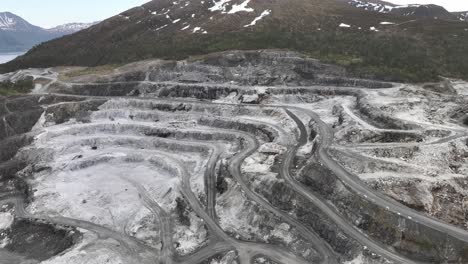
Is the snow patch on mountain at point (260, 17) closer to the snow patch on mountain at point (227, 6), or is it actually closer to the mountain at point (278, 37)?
the mountain at point (278, 37)

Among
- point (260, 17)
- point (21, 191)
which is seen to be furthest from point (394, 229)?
point (260, 17)

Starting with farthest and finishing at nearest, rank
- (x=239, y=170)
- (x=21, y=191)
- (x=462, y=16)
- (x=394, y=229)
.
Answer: (x=462, y=16)
(x=21, y=191)
(x=239, y=170)
(x=394, y=229)

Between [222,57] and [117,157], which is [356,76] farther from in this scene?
[117,157]

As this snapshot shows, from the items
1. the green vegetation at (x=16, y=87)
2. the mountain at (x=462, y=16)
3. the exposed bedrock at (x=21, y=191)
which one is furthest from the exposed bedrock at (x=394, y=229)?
the mountain at (x=462, y=16)

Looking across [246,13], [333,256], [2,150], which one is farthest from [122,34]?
[333,256]

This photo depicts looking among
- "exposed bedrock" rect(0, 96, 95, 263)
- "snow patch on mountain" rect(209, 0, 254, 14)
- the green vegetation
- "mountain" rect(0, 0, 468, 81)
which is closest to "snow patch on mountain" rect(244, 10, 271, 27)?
"mountain" rect(0, 0, 468, 81)

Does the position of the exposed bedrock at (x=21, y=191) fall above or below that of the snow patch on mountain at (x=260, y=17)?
below

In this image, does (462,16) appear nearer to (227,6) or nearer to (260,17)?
(260,17)
